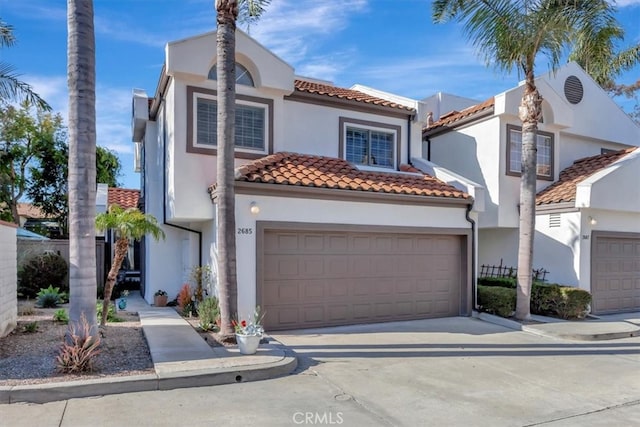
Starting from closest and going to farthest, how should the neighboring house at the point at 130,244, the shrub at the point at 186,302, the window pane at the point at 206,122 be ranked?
the window pane at the point at 206,122, the shrub at the point at 186,302, the neighboring house at the point at 130,244

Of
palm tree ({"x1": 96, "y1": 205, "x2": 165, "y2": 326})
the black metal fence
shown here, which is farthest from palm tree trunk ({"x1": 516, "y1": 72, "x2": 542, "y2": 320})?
palm tree ({"x1": 96, "y1": 205, "x2": 165, "y2": 326})

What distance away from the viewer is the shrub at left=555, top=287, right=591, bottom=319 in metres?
11.8

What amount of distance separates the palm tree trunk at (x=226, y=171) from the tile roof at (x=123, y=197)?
11.6 m

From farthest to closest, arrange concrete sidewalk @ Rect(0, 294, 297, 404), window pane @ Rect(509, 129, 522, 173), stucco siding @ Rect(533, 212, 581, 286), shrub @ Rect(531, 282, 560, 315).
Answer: window pane @ Rect(509, 129, 522, 173) → stucco siding @ Rect(533, 212, 581, 286) → shrub @ Rect(531, 282, 560, 315) → concrete sidewalk @ Rect(0, 294, 297, 404)

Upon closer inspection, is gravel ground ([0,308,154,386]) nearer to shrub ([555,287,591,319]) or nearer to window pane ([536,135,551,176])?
shrub ([555,287,591,319])

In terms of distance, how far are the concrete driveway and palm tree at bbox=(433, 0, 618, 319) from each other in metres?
2.71

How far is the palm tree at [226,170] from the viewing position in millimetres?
7977

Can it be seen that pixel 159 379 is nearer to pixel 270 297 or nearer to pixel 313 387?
pixel 313 387

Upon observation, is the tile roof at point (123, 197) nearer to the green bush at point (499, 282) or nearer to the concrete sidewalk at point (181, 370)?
the concrete sidewalk at point (181, 370)

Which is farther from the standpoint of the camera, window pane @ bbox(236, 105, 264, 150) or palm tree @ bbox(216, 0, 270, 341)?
window pane @ bbox(236, 105, 264, 150)

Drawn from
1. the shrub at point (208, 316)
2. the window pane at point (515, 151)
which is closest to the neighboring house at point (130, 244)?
the shrub at point (208, 316)

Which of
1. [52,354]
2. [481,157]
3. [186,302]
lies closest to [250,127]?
[186,302]

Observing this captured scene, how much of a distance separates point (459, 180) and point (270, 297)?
252 inches

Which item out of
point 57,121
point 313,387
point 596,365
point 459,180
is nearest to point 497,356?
point 596,365
